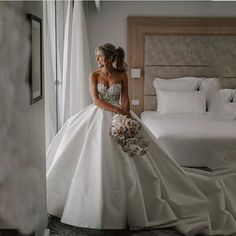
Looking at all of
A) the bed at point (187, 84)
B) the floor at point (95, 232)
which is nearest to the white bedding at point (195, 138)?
the bed at point (187, 84)

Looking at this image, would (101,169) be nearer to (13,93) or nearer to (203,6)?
(13,93)

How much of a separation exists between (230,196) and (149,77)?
0.97m

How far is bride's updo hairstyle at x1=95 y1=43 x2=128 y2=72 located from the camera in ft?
7.02

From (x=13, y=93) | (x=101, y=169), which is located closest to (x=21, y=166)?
(x=13, y=93)

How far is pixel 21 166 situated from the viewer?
1.06 meters

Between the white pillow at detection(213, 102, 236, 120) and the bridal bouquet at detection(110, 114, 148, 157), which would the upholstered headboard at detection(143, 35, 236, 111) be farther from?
the bridal bouquet at detection(110, 114, 148, 157)

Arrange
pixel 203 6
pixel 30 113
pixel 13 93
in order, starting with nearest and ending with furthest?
pixel 13 93, pixel 30 113, pixel 203 6

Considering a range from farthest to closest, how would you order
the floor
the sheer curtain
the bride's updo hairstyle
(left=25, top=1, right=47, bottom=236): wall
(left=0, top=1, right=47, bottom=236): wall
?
the sheer curtain → the bride's updo hairstyle → the floor → (left=25, top=1, right=47, bottom=236): wall → (left=0, top=1, right=47, bottom=236): wall

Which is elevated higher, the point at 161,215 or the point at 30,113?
the point at 30,113

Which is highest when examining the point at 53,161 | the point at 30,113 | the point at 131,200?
the point at 30,113

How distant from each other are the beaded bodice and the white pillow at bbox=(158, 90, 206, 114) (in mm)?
410

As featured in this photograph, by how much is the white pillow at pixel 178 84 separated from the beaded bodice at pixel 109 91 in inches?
16.0

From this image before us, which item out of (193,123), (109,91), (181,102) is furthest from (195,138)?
(109,91)

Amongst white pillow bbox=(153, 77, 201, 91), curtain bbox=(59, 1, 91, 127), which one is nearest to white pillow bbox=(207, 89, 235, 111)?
white pillow bbox=(153, 77, 201, 91)
